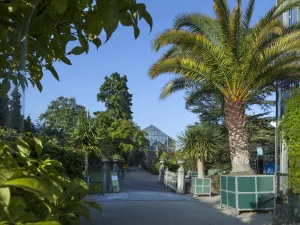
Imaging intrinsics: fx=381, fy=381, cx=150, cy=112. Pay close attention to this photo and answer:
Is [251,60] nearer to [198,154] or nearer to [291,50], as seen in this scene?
[291,50]

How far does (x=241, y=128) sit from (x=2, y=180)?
1367 centimetres

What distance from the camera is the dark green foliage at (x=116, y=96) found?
242ft

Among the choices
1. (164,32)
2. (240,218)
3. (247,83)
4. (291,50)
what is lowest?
(240,218)

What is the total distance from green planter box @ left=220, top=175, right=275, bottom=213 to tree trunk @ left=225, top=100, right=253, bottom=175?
182 cm

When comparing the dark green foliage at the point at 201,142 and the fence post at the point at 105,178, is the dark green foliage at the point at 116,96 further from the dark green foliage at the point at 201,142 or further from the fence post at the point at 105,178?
the fence post at the point at 105,178

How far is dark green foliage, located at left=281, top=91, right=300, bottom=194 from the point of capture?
9836 millimetres

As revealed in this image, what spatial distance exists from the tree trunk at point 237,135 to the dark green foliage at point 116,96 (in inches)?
2340

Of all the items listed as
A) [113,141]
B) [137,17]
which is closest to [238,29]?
[137,17]

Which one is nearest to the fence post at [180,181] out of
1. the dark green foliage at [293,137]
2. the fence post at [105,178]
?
the fence post at [105,178]

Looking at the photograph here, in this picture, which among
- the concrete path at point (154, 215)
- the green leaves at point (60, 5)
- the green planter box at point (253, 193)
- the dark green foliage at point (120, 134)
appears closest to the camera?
the green leaves at point (60, 5)

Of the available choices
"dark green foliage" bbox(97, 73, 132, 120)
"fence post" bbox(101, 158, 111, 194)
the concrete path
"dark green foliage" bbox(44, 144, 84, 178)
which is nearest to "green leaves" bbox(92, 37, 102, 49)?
"dark green foliage" bbox(44, 144, 84, 178)

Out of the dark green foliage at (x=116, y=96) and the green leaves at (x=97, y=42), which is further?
the dark green foliage at (x=116, y=96)

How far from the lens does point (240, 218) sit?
37.7 ft

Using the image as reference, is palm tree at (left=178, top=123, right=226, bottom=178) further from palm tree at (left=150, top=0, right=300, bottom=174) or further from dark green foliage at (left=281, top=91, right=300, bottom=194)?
dark green foliage at (left=281, top=91, right=300, bottom=194)
